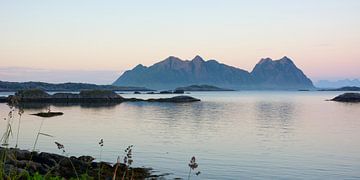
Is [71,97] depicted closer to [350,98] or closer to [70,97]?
[70,97]

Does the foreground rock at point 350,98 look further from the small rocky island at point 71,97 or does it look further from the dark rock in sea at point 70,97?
the dark rock in sea at point 70,97

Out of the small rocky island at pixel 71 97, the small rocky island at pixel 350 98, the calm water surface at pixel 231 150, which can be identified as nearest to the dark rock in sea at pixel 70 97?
the small rocky island at pixel 71 97

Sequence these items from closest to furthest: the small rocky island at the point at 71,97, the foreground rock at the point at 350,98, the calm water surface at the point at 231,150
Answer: the calm water surface at the point at 231,150, the small rocky island at the point at 71,97, the foreground rock at the point at 350,98

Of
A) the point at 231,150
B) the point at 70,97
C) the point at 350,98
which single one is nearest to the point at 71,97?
the point at 70,97

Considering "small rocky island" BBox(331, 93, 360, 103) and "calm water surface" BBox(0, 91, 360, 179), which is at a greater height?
"small rocky island" BBox(331, 93, 360, 103)

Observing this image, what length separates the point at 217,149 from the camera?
34.7 metres

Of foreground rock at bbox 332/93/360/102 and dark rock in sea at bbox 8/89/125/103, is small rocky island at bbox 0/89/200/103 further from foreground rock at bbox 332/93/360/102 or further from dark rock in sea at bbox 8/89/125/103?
foreground rock at bbox 332/93/360/102

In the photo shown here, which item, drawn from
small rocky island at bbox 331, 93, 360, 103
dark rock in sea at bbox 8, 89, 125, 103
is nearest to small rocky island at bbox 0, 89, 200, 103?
dark rock in sea at bbox 8, 89, 125, 103

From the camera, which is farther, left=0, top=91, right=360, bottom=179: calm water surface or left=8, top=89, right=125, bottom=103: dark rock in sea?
left=8, top=89, right=125, bottom=103: dark rock in sea

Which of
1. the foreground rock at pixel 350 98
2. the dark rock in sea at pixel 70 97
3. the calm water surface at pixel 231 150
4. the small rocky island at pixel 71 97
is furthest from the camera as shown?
the foreground rock at pixel 350 98

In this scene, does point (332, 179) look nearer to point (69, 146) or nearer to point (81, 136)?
point (69, 146)

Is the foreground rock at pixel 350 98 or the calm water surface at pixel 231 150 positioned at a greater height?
the foreground rock at pixel 350 98

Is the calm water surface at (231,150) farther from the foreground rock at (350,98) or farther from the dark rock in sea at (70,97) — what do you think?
the foreground rock at (350,98)

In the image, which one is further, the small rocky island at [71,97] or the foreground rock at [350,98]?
the foreground rock at [350,98]
